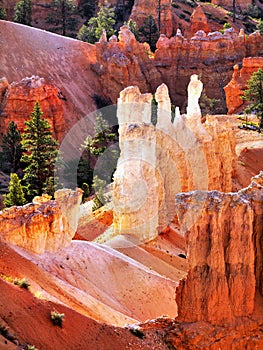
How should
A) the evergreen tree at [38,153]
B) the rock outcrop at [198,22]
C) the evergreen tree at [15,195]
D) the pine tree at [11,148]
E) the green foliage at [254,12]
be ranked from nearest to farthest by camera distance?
1. the evergreen tree at [15,195]
2. the evergreen tree at [38,153]
3. the pine tree at [11,148]
4. the rock outcrop at [198,22]
5. the green foliage at [254,12]

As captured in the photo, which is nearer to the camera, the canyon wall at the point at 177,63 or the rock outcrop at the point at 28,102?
the rock outcrop at the point at 28,102

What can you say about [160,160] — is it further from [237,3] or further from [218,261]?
[237,3]

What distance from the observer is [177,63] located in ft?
211

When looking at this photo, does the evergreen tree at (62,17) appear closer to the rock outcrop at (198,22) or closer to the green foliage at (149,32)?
the green foliage at (149,32)

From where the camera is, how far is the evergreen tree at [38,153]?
4300 cm

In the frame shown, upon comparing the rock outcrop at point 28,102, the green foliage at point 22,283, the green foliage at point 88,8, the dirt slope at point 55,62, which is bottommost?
the green foliage at point 22,283

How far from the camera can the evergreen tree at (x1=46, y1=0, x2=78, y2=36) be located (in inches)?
2852

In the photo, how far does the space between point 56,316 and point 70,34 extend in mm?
59494

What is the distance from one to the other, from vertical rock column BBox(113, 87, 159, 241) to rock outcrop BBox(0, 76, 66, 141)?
20278 millimetres

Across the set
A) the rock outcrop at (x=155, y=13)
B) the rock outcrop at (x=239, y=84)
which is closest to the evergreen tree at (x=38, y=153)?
the rock outcrop at (x=239, y=84)

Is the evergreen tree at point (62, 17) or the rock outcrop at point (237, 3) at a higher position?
the rock outcrop at point (237, 3)

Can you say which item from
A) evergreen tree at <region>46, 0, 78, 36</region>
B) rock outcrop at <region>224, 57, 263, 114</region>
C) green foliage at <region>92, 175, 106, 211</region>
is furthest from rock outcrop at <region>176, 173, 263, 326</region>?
evergreen tree at <region>46, 0, 78, 36</region>

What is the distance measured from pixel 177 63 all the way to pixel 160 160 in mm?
31928

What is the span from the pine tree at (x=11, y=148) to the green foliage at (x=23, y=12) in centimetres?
2548
